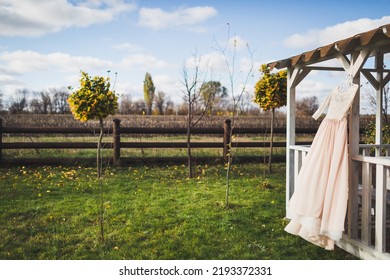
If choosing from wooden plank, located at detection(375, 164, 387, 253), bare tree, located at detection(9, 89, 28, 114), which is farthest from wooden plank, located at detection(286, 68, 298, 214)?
bare tree, located at detection(9, 89, 28, 114)

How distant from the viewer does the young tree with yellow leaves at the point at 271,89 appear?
23.7ft

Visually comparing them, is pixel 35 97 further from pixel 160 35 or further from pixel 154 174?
pixel 160 35

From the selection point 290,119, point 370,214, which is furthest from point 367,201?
point 290,119

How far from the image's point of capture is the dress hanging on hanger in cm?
328

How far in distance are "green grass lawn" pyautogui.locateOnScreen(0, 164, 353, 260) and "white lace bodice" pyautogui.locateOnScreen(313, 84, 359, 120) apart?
54.6 inches

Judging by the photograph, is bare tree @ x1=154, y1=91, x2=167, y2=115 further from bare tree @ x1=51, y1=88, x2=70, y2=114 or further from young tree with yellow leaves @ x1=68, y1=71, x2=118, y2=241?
young tree with yellow leaves @ x1=68, y1=71, x2=118, y2=241

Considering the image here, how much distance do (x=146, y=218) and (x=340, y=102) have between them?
2.68m

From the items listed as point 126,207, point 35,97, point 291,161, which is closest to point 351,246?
point 291,161

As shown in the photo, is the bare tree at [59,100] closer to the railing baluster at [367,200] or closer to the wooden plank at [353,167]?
the wooden plank at [353,167]

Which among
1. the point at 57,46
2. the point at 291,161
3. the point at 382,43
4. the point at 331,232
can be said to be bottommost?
the point at 331,232

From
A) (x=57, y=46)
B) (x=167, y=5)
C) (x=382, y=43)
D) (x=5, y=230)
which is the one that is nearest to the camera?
(x=382, y=43)

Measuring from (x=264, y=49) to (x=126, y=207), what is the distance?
3.41 metres

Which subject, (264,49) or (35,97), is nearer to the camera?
(264,49)

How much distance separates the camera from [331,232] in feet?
10.6
